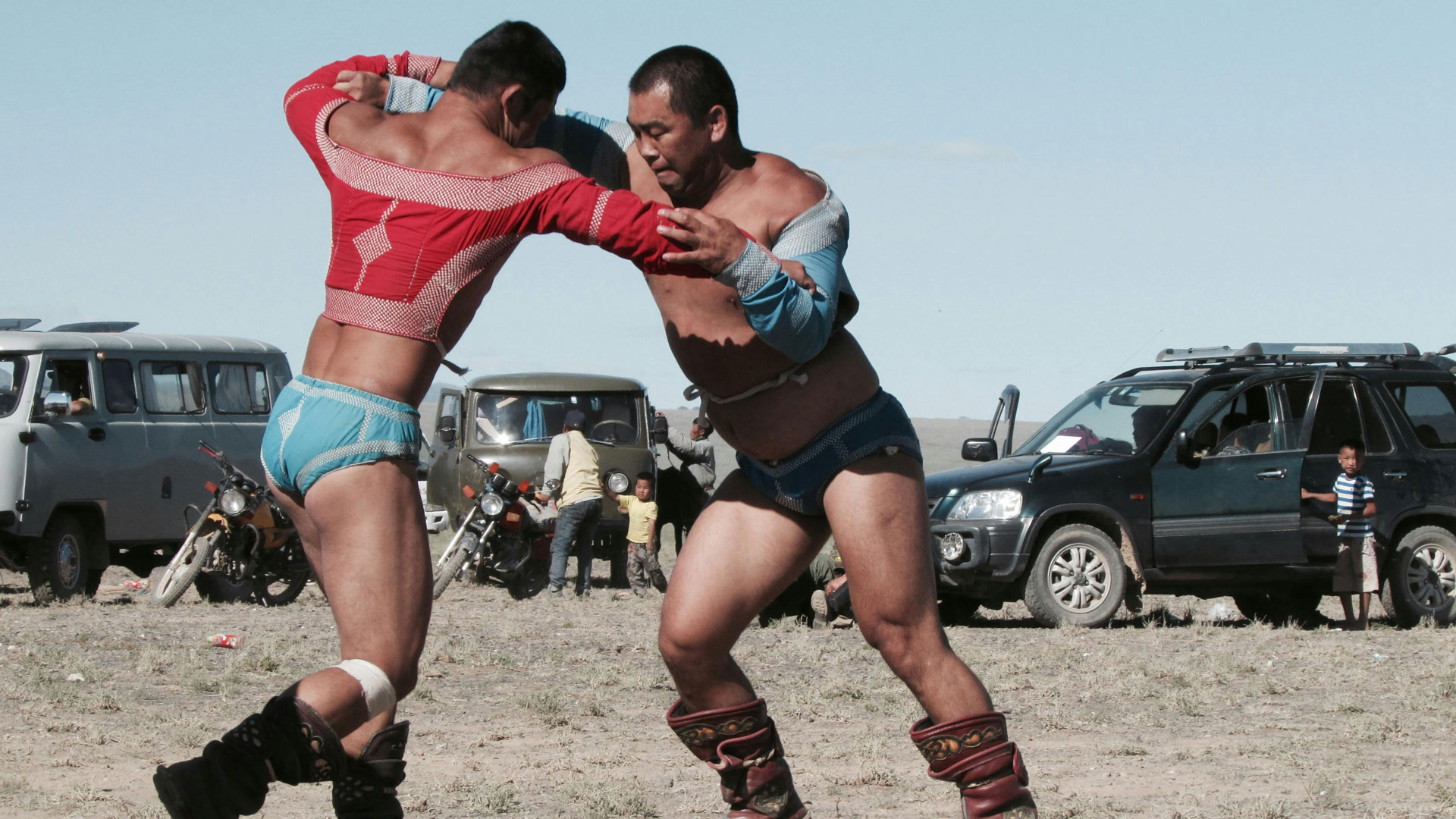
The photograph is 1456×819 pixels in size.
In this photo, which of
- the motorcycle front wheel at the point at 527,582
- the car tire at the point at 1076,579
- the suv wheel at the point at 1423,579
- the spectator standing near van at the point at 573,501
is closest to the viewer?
the car tire at the point at 1076,579

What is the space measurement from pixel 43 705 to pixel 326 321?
4.47 metres

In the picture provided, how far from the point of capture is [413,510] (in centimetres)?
369

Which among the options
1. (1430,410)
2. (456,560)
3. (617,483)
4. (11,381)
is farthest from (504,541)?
(1430,410)

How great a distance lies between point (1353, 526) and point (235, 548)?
853cm

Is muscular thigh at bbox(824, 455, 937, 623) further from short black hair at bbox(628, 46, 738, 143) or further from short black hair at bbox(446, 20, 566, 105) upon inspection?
short black hair at bbox(446, 20, 566, 105)

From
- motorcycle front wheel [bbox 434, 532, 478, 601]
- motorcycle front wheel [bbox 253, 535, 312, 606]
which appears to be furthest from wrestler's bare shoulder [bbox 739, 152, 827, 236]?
motorcycle front wheel [bbox 434, 532, 478, 601]

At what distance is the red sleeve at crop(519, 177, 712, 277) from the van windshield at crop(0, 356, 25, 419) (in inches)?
441

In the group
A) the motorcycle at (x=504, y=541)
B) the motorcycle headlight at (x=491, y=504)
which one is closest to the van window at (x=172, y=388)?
the motorcycle at (x=504, y=541)

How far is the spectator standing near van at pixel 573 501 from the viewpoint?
15.2m

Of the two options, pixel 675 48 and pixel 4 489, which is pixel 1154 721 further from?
pixel 4 489

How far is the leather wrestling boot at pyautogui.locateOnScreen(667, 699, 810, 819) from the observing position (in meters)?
4.21

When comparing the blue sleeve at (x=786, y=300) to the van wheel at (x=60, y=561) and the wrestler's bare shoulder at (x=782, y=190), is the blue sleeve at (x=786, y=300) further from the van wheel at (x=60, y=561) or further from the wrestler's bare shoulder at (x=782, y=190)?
the van wheel at (x=60, y=561)

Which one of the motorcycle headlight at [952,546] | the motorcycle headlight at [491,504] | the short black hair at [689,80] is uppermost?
the short black hair at [689,80]

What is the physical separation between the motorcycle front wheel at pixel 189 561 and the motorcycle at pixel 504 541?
6.21 feet
